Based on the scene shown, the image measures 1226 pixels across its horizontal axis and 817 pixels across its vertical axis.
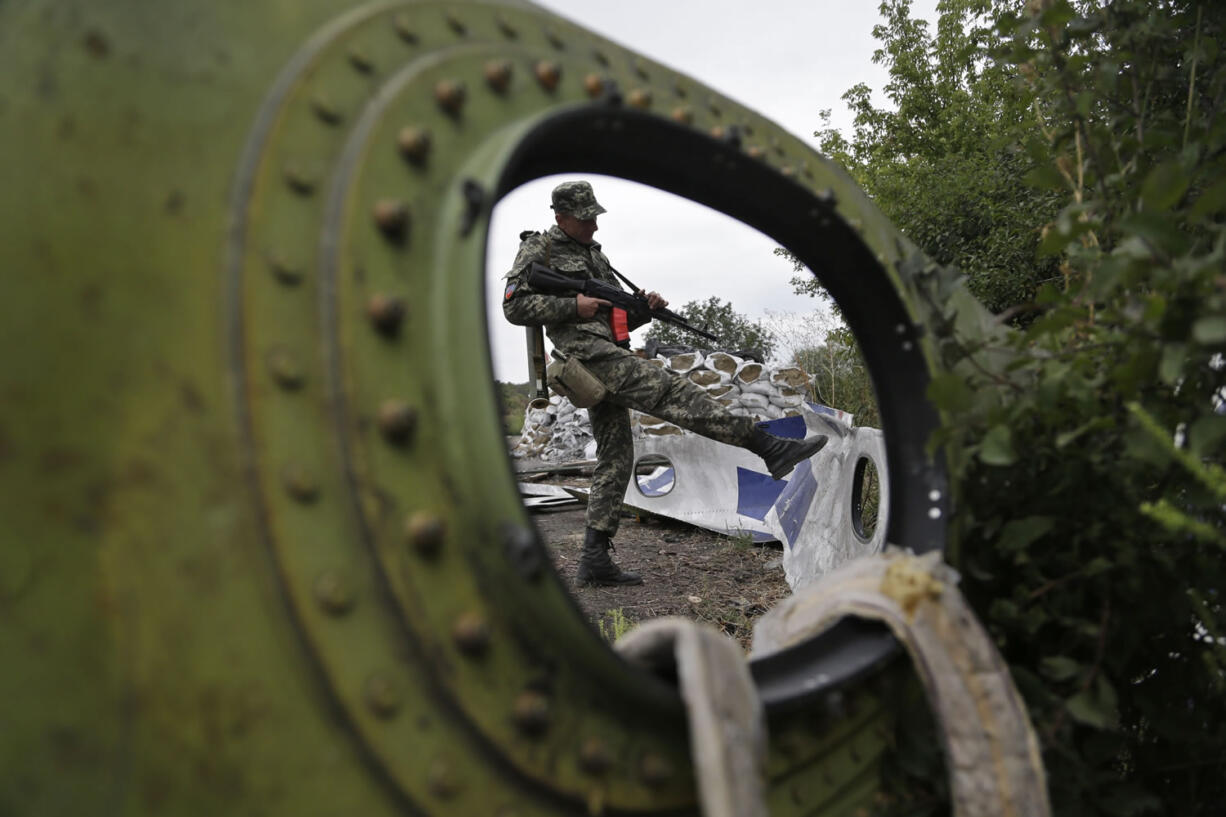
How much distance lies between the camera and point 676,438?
5789 millimetres

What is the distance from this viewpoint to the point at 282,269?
0.62 m

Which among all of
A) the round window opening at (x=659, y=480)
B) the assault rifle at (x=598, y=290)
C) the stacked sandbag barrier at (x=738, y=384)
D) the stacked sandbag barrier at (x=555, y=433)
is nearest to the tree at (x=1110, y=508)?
the assault rifle at (x=598, y=290)

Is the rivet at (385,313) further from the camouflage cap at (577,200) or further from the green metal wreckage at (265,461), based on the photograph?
the camouflage cap at (577,200)

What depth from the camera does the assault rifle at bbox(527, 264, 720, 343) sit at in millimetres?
4000

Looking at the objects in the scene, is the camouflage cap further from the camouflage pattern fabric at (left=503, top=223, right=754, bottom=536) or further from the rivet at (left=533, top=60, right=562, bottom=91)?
the rivet at (left=533, top=60, right=562, bottom=91)

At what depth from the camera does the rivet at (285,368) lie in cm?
60

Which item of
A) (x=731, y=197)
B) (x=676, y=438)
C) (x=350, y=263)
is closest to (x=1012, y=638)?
(x=731, y=197)

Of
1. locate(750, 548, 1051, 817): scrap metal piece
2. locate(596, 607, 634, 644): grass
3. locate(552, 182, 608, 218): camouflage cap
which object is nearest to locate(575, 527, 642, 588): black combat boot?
locate(596, 607, 634, 644): grass

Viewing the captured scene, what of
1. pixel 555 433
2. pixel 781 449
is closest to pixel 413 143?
pixel 781 449

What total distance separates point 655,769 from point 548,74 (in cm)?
74

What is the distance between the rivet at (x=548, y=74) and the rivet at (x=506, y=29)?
5 centimetres

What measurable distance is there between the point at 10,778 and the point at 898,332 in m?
1.17

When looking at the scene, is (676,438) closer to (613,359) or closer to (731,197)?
(613,359)

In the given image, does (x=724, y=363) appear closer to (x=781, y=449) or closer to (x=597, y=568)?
(x=781, y=449)
